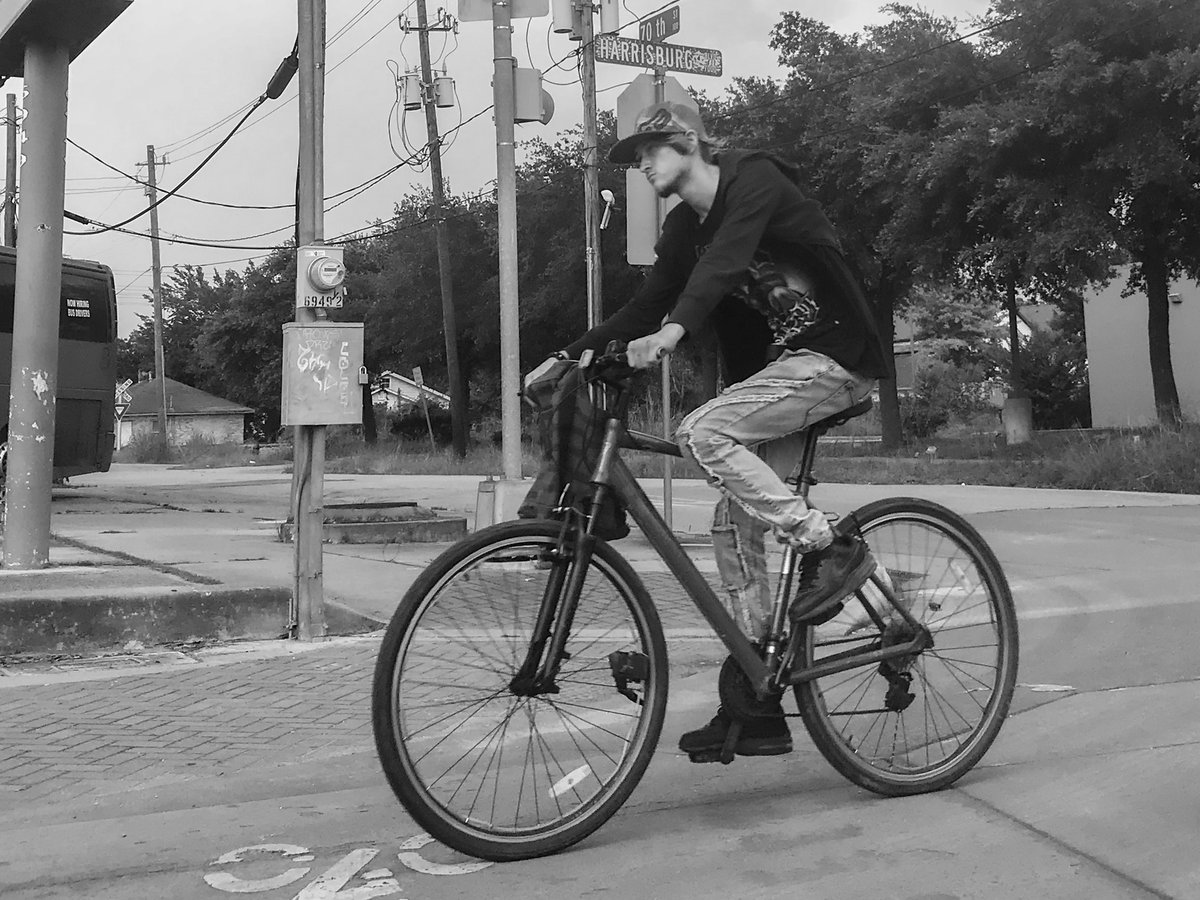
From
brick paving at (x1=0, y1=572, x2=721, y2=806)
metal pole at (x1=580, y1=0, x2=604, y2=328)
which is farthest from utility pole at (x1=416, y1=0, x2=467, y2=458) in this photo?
brick paving at (x1=0, y1=572, x2=721, y2=806)

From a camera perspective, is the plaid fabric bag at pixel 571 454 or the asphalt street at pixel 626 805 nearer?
the asphalt street at pixel 626 805

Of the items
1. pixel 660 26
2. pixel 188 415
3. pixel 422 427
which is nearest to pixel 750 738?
pixel 660 26

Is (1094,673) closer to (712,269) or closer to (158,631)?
(712,269)

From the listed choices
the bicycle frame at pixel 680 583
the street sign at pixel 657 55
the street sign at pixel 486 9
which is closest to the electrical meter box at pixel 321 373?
the bicycle frame at pixel 680 583

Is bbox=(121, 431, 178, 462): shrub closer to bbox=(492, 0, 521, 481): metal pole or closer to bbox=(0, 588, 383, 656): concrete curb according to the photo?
bbox=(492, 0, 521, 481): metal pole

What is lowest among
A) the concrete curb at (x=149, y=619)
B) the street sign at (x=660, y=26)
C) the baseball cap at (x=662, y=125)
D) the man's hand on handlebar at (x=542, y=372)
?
the concrete curb at (x=149, y=619)

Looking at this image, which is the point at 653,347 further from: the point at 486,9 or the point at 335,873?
the point at 486,9

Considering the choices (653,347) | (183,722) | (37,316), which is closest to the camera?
(653,347)

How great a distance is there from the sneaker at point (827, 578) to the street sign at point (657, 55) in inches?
270

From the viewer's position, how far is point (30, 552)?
292 inches

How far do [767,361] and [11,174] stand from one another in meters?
37.1

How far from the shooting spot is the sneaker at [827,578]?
3.43 metres

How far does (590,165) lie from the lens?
19266 millimetres

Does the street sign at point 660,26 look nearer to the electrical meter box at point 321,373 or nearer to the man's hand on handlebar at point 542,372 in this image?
the electrical meter box at point 321,373
